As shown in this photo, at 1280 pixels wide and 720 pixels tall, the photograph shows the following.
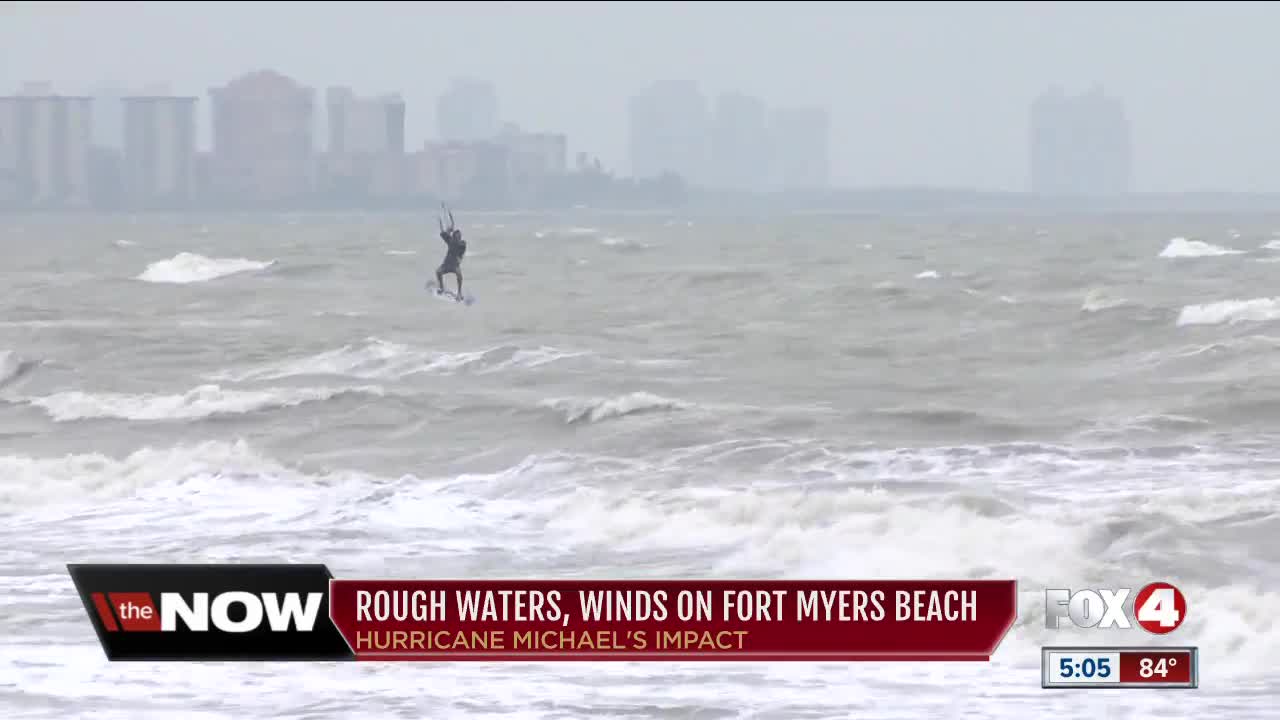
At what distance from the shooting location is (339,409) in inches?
979

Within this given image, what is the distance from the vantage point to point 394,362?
3170 cm

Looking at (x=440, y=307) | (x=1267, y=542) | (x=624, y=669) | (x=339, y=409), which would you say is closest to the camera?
(x=624, y=669)

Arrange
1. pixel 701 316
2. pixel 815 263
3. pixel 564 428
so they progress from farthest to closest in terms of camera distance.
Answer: pixel 815 263
pixel 701 316
pixel 564 428

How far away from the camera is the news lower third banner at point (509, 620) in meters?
10.0

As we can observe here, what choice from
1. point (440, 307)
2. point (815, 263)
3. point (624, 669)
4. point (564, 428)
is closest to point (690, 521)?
point (624, 669)

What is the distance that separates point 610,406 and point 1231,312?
64.4 ft

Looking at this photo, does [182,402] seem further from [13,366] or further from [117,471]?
[13,366]

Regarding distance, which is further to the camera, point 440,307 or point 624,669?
point 440,307

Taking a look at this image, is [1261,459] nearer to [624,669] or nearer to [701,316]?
[624,669]

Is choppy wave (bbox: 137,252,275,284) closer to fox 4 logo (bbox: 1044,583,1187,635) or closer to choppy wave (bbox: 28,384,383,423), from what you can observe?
choppy wave (bbox: 28,384,383,423)

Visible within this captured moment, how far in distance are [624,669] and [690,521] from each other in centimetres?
502
